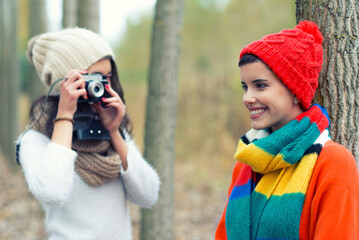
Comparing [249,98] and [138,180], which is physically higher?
[249,98]

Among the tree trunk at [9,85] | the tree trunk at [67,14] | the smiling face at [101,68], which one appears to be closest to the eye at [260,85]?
the smiling face at [101,68]

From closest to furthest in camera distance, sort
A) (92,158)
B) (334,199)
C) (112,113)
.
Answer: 1. (334,199)
2. (92,158)
3. (112,113)

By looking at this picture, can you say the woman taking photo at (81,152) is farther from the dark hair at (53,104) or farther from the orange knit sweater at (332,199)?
the orange knit sweater at (332,199)

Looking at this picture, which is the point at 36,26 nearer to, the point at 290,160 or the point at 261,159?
the point at 261,159

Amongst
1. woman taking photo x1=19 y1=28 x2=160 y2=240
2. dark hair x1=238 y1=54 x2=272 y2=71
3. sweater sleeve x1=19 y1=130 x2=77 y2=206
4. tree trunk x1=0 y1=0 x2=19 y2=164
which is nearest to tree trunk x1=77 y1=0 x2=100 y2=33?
woman taking photo x1=19 y1=28 x2=160 y2=240

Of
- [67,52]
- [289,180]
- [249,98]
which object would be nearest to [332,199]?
[289,180]

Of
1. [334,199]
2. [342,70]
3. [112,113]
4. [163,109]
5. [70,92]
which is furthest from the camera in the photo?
[163,109]

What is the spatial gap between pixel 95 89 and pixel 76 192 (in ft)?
1.89

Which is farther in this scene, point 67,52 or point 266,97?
point 67,52

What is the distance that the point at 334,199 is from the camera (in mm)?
1472

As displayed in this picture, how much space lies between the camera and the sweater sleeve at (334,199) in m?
1.46

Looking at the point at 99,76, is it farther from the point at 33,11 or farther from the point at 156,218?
the point at 33,11

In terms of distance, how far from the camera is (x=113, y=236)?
7.30ft

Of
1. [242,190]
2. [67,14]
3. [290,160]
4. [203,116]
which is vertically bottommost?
[203,116]
